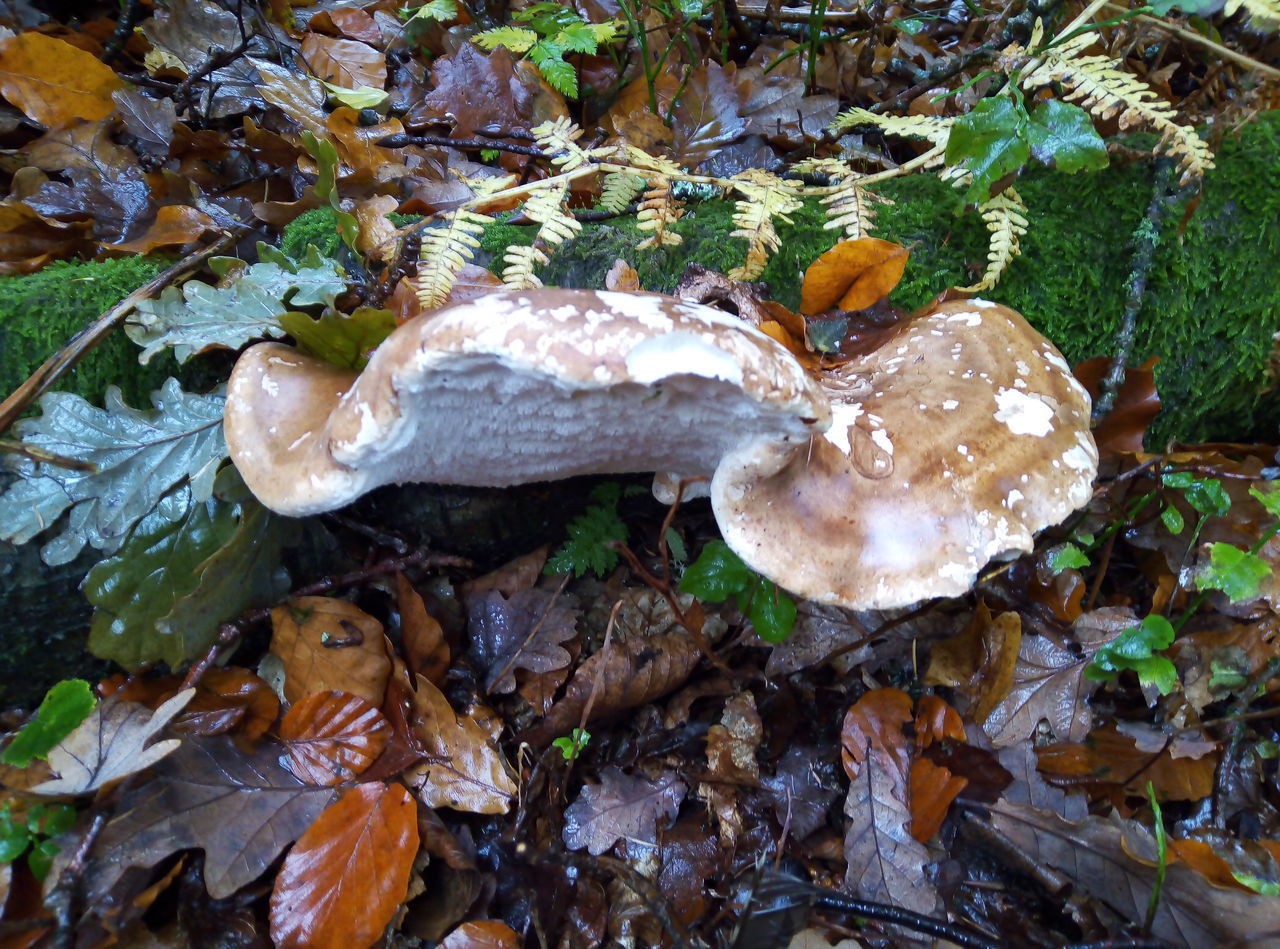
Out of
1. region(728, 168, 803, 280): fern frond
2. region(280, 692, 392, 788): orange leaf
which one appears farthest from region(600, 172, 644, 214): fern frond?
region(280, 692, 392, 788): orange leaf

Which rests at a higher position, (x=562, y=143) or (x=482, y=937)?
(x=562, y=143)

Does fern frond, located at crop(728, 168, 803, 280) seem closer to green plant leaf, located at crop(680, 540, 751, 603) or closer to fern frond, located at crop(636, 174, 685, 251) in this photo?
fern frond, located at crop(636, 174, 685, 251)

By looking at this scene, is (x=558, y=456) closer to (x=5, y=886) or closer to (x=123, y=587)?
(x=123, y=587)

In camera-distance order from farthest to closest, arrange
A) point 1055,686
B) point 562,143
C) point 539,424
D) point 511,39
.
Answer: point 511,39 → point 562,143 → point 1055,686 → point 539,424

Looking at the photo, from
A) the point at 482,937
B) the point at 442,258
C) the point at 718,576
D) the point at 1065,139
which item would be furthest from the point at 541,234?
the point at 482,937

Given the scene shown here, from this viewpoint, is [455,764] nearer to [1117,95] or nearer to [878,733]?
[878,733]

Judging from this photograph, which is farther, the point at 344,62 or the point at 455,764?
the point at 344,62
